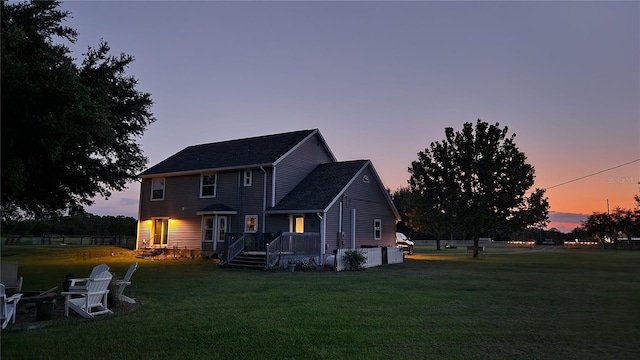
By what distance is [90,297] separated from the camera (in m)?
8.45

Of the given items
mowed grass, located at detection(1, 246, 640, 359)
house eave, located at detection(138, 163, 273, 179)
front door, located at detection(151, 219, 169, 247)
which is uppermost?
house eave, located at detection(138, 163, 273, 179)

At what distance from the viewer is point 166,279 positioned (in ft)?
49.9

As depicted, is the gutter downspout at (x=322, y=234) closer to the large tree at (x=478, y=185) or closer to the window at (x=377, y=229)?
the window at (x=377, y=229)

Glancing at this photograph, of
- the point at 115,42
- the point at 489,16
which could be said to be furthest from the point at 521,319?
the point at 115,42

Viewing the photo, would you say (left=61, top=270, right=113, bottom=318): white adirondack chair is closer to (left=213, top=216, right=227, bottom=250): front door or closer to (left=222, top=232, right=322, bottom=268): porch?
(left=222, top=232, right=322, bottom=268): porch

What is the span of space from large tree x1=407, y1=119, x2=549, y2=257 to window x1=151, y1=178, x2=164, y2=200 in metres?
19.6

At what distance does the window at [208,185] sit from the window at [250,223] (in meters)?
3.11

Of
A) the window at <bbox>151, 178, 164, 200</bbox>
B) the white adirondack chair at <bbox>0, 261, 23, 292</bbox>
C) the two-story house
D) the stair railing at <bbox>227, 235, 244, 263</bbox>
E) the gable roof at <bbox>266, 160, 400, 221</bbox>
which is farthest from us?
the window at <bbox>151, 178, 164, 200</bbox>

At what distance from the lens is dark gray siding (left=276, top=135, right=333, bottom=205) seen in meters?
25.4

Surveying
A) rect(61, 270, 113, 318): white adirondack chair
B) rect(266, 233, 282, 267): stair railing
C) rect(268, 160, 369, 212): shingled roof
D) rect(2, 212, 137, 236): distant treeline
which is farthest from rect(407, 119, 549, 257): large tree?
rect(2, 212, 137, 236): distant treeline

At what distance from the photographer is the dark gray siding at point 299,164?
25391mm

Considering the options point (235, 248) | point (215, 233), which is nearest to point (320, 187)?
point (235, 248)

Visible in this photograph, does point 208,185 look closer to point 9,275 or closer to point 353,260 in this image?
point 353,260

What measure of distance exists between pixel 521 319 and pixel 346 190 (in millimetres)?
16984
